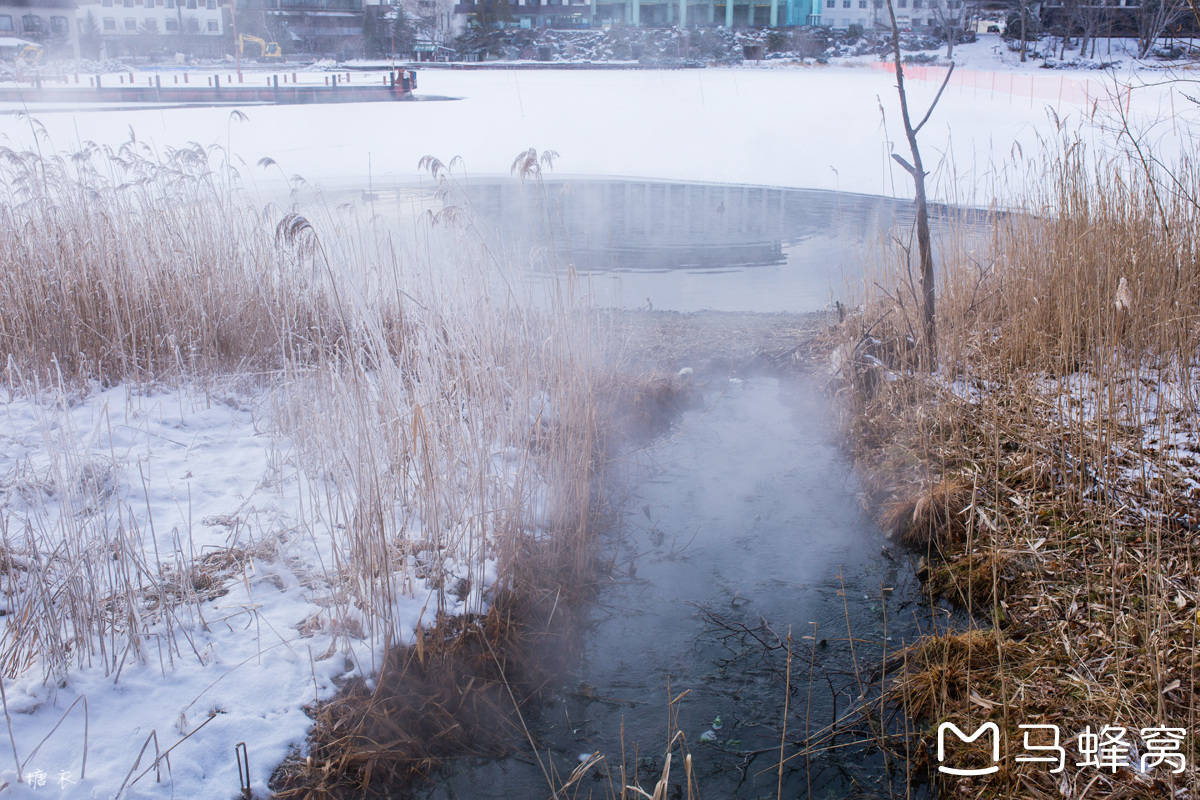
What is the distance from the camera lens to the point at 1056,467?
108 inches

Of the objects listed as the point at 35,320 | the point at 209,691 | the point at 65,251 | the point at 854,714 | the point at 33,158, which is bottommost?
the point at 854,714

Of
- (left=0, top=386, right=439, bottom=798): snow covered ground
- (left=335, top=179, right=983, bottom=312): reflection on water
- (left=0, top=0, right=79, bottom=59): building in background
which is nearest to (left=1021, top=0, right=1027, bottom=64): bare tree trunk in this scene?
(left=335, top=179, right=983, bottom=312): reflection on water

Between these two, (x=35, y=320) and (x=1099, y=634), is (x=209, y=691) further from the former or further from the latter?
(x=35, y=320)

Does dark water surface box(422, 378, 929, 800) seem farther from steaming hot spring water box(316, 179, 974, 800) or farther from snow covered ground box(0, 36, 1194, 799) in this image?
snow covered ground box(0, 36, 1194, 799)

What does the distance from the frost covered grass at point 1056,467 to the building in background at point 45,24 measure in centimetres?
3983

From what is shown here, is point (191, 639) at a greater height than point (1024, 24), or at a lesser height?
lesser

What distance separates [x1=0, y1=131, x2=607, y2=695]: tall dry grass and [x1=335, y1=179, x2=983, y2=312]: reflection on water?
0.86m

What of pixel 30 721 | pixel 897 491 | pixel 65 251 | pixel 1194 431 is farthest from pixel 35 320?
pixel 1194 431

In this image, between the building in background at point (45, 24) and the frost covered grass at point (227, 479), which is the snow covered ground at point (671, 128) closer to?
the frost covered grass at point (227, 479)

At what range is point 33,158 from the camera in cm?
416

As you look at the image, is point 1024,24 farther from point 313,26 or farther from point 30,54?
point 30,54

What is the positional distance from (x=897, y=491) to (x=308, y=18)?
121 feet

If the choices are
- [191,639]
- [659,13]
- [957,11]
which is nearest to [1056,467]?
[191,639]

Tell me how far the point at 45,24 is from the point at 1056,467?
44781mm
